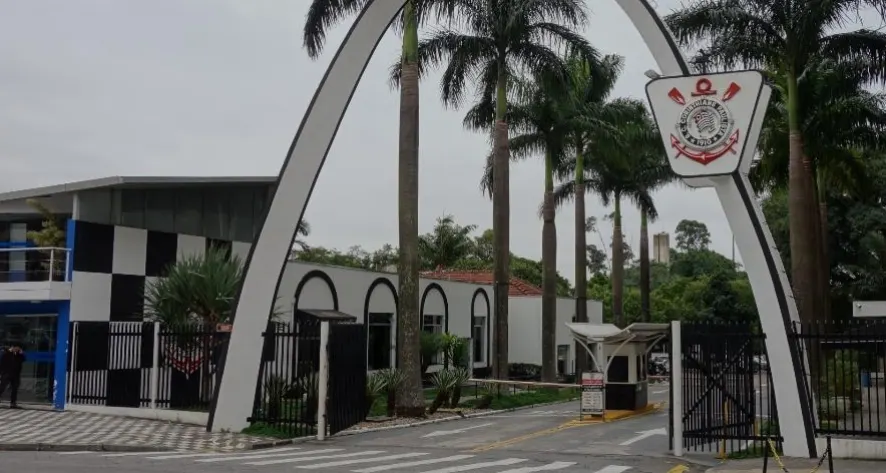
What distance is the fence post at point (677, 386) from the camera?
596 inches

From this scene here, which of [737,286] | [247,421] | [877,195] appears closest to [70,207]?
[247,421]

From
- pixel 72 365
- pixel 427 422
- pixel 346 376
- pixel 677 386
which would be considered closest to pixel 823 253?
pixel 427 422

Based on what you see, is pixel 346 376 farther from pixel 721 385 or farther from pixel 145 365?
pixel 721 385

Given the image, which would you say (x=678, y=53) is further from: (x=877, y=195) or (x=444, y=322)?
(x=877, y=195)

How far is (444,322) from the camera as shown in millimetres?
39031

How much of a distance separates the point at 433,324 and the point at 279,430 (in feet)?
68.8

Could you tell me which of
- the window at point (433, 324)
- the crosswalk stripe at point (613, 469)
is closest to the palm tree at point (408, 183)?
the crosswalk stripe at point (613, 469)

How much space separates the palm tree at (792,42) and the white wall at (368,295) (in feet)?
44.4

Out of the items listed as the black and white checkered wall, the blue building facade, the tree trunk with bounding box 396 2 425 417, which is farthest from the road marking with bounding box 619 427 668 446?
the black and white checkered wall

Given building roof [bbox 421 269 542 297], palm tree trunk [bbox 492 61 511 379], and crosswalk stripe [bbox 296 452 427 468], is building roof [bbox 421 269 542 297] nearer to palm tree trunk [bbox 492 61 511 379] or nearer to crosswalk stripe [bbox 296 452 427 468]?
palm tree trunk [bbox 492 61 511 379]

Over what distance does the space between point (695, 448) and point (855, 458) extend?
275 centimetres

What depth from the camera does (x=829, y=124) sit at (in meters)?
26.6

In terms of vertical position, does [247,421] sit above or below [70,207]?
below

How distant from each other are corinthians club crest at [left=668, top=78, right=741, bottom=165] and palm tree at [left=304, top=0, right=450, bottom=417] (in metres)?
9.08
